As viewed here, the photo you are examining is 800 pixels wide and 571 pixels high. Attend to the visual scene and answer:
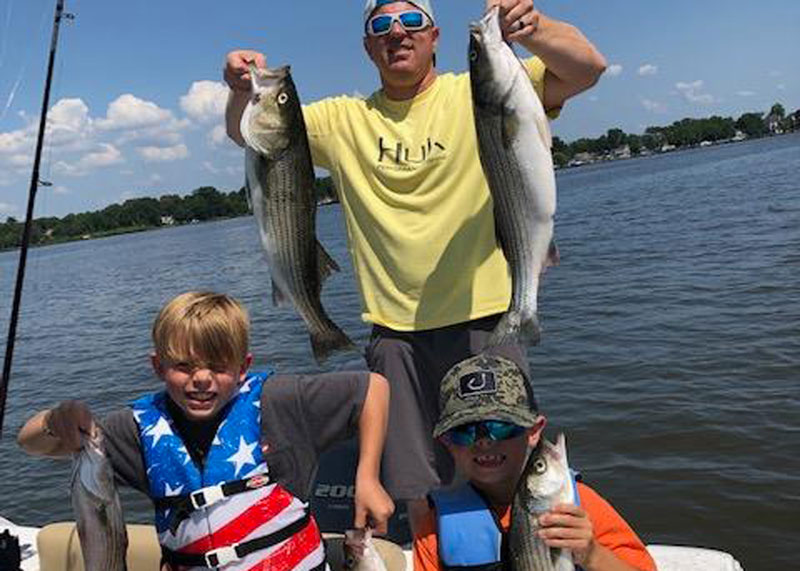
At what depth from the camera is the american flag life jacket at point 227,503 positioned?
3023 mm

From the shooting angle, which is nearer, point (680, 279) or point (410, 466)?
point (410, 466)

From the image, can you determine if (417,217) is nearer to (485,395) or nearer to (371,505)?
(485,395)

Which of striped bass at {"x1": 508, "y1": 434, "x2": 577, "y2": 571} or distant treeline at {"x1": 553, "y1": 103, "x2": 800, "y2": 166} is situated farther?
distant treeline at {"x1": 553, "y1": 103, "x2": 800, "y2": 166}

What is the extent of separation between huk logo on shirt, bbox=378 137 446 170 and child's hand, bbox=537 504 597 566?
5.66ft

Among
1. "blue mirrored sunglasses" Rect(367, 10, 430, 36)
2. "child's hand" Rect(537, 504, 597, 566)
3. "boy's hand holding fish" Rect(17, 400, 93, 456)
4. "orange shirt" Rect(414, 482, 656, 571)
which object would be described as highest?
"blue mirrored sunglasses" Rect(367, 10, 430, 36)

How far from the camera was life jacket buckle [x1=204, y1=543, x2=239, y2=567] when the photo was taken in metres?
2.99

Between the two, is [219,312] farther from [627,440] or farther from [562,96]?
[627,440]

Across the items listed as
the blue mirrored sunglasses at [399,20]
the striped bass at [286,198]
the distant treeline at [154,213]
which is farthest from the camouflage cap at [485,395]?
the distant treeline at [154,213]

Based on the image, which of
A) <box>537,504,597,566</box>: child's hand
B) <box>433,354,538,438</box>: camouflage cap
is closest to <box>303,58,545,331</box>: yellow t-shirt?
<box>433,354,538,438</box>: camouflage cap

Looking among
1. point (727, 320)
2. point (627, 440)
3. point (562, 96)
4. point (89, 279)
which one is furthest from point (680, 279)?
point (89, 279)

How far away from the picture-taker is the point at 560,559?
2.72 m

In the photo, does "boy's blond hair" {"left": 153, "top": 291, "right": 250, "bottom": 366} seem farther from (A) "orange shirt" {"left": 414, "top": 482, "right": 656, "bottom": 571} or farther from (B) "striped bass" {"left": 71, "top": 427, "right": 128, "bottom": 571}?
(A) "orange shirt" {"left": 414, "top": 482, "right": 656, "bottom": 571}

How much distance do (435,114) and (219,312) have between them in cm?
146

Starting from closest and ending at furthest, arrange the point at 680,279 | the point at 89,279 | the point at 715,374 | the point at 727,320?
1. the point at 715,374
2. the point at 727,320
3. the point at 680,279
4. the point at 89,279
